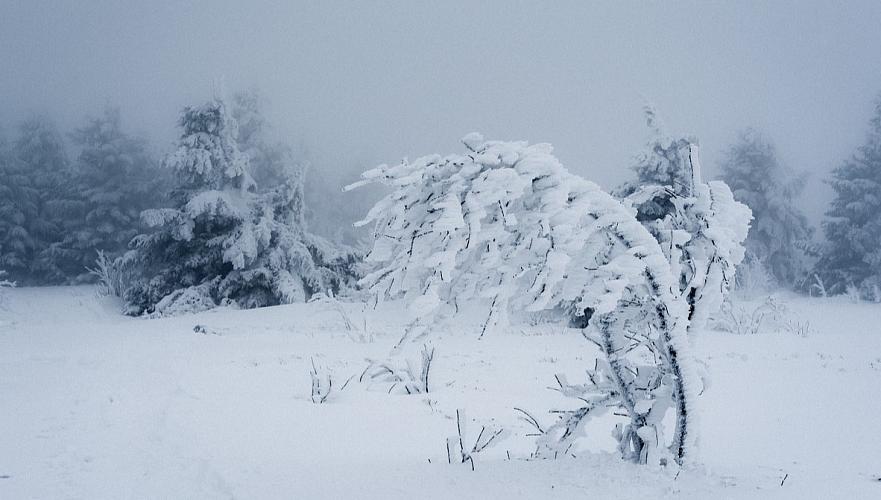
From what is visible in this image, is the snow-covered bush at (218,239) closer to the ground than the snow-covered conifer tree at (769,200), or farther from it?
closer to the ground

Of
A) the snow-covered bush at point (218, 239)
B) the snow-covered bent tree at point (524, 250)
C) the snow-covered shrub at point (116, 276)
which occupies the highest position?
the snow-covered bent tree at point (524, 250)

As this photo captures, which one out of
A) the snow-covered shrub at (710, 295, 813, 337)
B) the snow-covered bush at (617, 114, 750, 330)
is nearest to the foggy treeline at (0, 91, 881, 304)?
the snow-covered shrub at (710, 295, 813, 337)

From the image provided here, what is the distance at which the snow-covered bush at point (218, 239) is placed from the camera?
850 inches

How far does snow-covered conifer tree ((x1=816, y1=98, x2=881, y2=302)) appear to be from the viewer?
90.2 ft

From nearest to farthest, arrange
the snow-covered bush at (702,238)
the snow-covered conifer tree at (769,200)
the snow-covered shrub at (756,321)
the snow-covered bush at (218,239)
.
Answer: the snow-covered bush at (702,238) → the snow-covered shrub at (756,321) → the snow-covered bush at (218,239) → the snow-covered conifer tree at (769,200)

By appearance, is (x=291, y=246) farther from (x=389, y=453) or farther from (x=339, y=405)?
(x=389, y=453)

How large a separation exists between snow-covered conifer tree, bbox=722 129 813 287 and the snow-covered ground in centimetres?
2096

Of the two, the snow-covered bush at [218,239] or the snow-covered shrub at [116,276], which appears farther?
the snow-covered shrub at [116,276]

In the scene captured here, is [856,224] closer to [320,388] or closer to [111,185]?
[320,388]

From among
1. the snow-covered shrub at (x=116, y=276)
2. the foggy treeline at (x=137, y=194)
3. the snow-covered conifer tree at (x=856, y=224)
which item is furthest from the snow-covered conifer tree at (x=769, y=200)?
the snow-covered shrub at (x=116, y=276)

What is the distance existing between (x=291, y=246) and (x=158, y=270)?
6591 millimetres

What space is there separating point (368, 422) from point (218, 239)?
17.8 m

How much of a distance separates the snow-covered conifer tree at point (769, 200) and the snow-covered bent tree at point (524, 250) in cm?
3286

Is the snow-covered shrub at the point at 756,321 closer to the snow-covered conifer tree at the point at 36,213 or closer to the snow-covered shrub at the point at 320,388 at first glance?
the snow-covered shrub at the point at 320,388
